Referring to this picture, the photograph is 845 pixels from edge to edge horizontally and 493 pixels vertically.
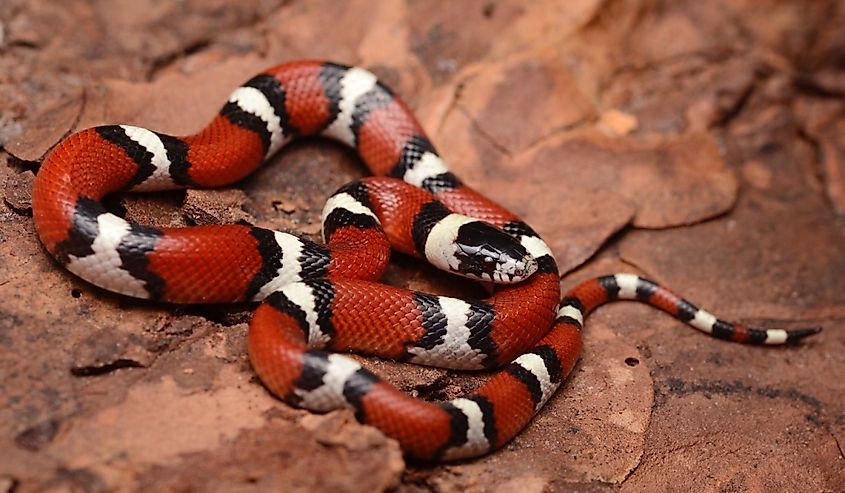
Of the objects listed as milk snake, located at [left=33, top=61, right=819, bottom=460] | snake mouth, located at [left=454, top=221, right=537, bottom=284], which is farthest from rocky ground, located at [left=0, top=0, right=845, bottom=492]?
snake mouth, located at [left=454, top=221, right=537, bottom=284]

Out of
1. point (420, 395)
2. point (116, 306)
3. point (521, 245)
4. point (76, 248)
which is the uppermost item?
point (76, 248)

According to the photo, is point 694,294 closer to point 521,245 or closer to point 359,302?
point 521,245

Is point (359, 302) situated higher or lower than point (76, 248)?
lower

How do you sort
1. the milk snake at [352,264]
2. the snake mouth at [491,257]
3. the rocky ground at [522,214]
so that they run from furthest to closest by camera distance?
1. the snake mouth at [491,257]
2. the milk snake at [352,264]
3. the rocky ground at [522,214]

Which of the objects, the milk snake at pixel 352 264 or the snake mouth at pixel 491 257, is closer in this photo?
the milk snake at pixel 352 264

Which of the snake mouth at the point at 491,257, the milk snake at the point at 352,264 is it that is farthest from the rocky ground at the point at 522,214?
the snake mouth at the point at 491,257

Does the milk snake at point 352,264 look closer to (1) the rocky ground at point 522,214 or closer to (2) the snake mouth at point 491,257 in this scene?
(2) the snake mouth at point 491,257

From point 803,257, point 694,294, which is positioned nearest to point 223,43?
point 694,294

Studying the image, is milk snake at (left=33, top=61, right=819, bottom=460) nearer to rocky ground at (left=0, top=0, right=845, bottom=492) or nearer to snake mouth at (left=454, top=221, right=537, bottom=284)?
snake mouth at (left=454, top=221, right=537, bottom=284)
